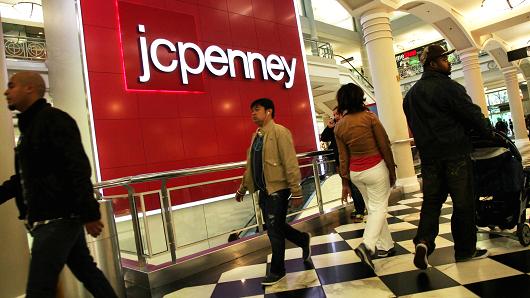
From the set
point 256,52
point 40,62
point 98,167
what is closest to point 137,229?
point 98,167

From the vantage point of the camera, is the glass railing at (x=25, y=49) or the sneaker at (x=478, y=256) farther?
the glass railing at (x=25, y=49)

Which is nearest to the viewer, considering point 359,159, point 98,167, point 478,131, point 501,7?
point 478,131

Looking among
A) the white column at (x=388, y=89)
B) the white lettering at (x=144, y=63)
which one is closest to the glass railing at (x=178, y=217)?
the white column at (x=388, y=89)

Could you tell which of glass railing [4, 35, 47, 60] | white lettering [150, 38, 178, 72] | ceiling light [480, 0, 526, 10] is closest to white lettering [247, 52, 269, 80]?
white lettering [150, 38, 178, 72]

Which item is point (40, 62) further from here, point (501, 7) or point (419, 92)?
point (501, 7)

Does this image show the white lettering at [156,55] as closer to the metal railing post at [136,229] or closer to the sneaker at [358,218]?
the metal railing post at [136,229]

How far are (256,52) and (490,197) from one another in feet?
20.5

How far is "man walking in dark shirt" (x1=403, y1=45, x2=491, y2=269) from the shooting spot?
2391mm

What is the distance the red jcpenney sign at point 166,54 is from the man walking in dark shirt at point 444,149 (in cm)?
494

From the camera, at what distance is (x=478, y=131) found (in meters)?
2.40

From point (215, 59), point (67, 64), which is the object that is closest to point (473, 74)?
point (215, 59)

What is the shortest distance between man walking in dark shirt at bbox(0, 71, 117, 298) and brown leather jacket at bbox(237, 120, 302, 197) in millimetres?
1189

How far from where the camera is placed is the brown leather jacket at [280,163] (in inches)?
101

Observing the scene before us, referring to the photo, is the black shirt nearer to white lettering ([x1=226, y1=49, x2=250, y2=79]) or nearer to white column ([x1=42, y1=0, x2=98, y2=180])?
white column ([x1=42, y1=0, x2=98, y2=180])
